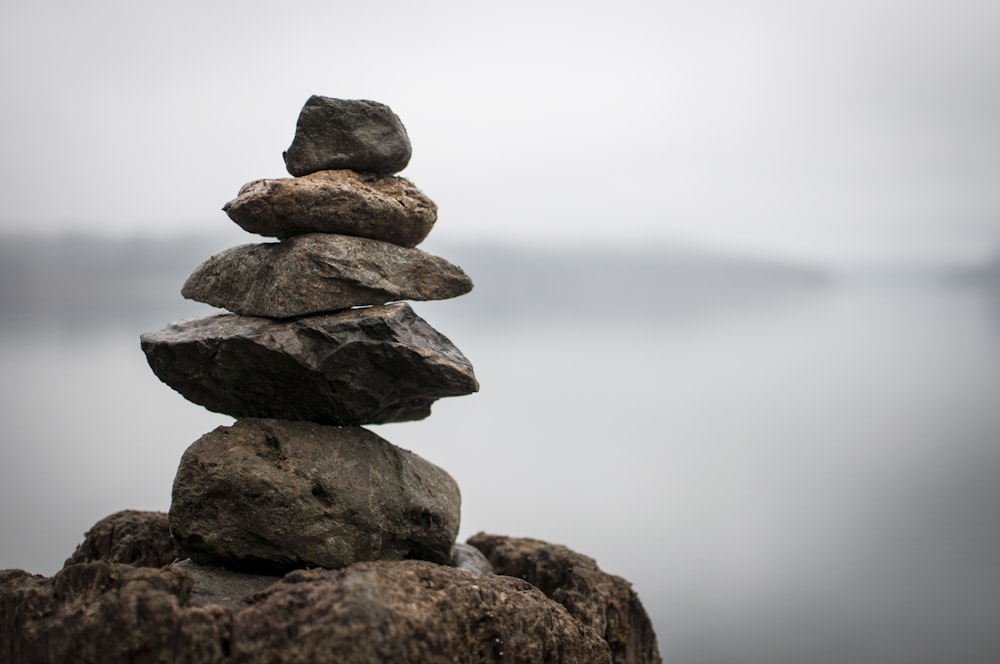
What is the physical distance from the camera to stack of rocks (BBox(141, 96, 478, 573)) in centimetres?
673

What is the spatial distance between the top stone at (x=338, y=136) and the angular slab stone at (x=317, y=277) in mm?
696

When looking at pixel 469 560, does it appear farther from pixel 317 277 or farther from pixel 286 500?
pixel 317 277

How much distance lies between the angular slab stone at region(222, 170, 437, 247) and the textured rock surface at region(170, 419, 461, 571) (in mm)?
1490

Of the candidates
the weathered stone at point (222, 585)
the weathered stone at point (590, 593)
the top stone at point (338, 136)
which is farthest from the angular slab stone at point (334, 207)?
the weathered stone at point (590, 593)

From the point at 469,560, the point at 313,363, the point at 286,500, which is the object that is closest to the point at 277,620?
the point at 286,500

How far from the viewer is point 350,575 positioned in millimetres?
5590

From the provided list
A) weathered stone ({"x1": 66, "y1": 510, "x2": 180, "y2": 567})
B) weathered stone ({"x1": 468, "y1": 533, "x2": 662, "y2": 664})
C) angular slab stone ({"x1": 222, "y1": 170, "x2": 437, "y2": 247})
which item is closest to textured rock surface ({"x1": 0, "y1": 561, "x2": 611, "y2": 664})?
weathered stone ({"x1": 468, "y1": 533, "x2": 662, "y2": 664})

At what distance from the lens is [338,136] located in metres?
7.41

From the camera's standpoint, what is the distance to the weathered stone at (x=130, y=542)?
8594 mm

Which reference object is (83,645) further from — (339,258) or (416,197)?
(416,197)

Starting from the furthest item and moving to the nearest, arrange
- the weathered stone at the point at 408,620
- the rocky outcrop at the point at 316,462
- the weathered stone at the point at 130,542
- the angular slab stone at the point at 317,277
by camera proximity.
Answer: the weathered stone at the point at 130,542, the angular slab stone at the point at 317,277, the rocky outcrop at the point at 316,462, the weathered stone at the point at 408,620

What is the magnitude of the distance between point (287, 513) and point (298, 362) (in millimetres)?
1054

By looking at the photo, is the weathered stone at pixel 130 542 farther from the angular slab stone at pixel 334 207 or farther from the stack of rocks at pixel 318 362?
the angular slab stone at pixel 334 207

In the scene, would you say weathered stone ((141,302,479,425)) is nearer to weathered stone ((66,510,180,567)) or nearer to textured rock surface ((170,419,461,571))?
textured rock surface ((170,419,461,571))
